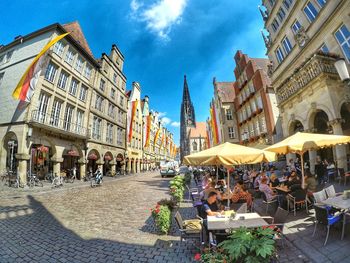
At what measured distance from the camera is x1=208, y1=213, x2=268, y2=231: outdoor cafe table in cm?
379

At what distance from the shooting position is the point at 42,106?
1780 cm

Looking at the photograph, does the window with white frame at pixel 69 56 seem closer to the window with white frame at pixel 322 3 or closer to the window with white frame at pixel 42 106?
the window with white frame at pixel 42 106

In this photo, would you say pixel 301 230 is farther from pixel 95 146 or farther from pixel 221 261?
pixel 95 146

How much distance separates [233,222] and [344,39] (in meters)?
13.4

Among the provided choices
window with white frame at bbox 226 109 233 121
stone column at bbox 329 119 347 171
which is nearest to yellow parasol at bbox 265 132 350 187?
stone column at bbox 329 119 347 171

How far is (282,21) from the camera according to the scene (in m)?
17.0

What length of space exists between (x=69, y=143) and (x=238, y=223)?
2140cm

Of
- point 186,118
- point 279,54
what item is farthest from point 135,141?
point 186,118

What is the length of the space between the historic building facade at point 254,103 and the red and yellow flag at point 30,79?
2115 cm

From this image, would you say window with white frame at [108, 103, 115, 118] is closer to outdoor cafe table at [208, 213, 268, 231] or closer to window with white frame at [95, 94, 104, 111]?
window with white frame at [95, 94, 104, 111]

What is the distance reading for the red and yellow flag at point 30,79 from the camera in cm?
1518

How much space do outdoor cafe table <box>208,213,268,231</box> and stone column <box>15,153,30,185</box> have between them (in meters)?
16.9

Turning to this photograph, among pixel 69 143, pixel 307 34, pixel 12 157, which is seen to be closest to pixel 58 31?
pixel 69 143

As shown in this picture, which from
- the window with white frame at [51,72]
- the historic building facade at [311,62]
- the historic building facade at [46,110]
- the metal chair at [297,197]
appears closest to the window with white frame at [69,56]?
the historic building facade at [46,110]
